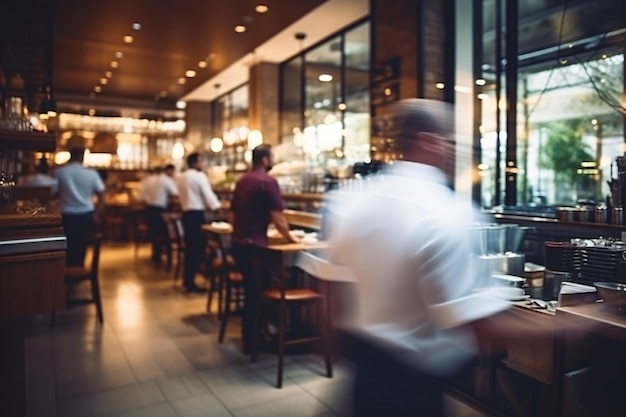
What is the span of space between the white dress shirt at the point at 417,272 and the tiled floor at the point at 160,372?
1.42 metres

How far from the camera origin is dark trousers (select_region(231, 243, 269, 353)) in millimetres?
4066

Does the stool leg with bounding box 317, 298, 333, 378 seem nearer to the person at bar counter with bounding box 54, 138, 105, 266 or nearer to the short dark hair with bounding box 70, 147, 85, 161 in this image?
the person at bar counter with bounding box 54, 138, 105, 266

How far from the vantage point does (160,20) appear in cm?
661

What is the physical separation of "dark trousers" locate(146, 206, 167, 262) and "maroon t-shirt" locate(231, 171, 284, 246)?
4.61 m

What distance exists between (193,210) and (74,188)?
4.83ft

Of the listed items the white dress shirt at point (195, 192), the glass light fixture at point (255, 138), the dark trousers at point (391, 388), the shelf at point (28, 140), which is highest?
the glass light fixture at point (255, 138)

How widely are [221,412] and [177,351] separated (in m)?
1.27

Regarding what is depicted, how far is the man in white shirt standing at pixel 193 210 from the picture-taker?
6.63 m

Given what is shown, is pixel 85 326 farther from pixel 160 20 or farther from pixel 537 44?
pixel 537 44

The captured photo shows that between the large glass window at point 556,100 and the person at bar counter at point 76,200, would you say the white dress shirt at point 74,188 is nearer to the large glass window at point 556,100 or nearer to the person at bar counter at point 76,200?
the person at bar counter at point 76,200

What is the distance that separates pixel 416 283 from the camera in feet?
5.10

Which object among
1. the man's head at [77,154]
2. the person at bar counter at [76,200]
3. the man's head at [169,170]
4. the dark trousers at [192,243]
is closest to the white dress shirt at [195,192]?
the dark trousers at [192,243]

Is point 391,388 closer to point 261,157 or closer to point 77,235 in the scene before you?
point 261,157

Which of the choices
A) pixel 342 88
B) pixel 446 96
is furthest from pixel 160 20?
pixel 446 96
